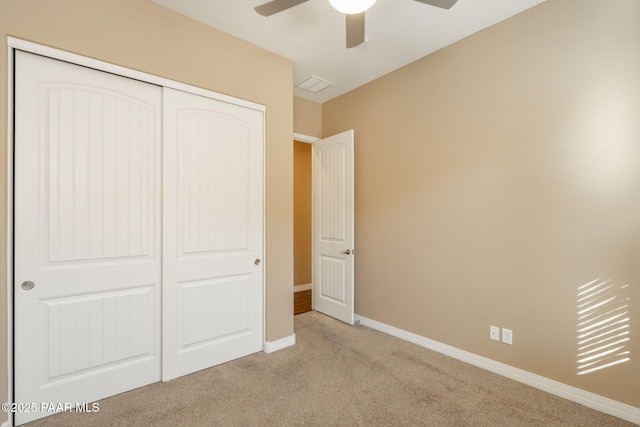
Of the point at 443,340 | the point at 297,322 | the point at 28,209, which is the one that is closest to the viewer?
the point at 28,209

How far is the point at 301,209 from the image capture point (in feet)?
17.1

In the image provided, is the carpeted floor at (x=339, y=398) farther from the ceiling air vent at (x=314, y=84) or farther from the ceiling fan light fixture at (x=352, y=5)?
the ceiling air vent at (x=314, y=84)

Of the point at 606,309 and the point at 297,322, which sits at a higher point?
the point at 606,309

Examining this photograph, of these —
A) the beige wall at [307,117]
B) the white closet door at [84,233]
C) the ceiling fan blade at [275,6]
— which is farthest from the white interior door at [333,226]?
the white closet door at [84,233]

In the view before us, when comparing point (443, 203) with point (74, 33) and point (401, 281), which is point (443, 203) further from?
point (74, 33)

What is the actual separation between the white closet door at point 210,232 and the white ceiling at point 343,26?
2.17ft

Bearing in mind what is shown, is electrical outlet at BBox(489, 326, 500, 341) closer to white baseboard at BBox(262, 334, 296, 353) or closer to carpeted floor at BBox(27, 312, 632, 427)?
carpeted floor at BBox(27, 312, 632, 427)

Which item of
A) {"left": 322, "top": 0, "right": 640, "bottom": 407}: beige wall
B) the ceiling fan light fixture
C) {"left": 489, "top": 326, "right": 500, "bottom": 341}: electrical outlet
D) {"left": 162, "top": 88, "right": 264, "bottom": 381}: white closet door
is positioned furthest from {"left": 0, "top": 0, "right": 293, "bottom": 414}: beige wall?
{"left": 489, "top": 326, "right": 500, "bottom": 341}: electrical outlet

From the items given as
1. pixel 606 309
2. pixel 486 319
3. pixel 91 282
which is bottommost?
pixel 486 319

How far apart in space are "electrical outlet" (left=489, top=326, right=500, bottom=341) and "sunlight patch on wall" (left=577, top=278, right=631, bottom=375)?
51 centimetres

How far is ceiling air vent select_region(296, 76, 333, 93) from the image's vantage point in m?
3.45

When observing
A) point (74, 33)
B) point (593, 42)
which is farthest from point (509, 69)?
point (74, 33)

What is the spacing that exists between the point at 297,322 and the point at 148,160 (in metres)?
2.43

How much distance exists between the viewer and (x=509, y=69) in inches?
94.4
